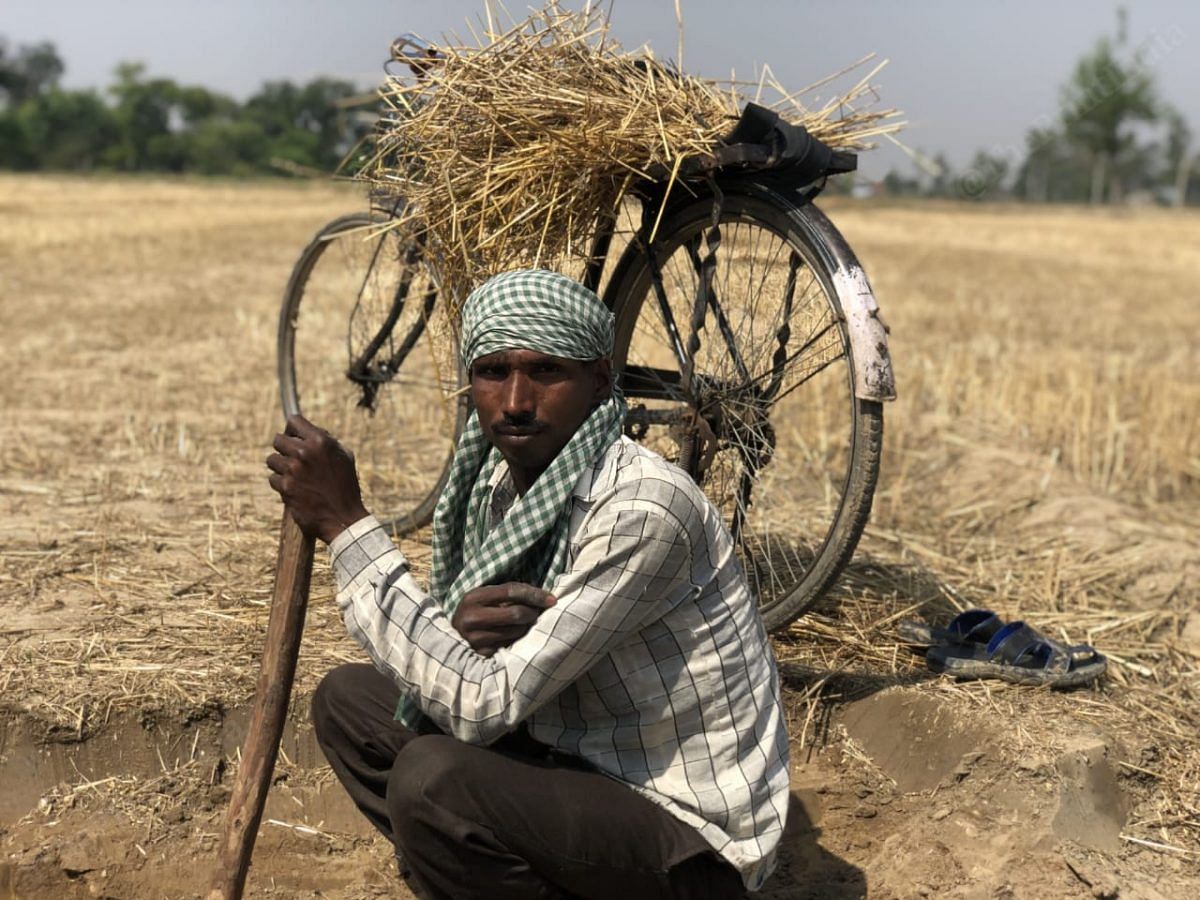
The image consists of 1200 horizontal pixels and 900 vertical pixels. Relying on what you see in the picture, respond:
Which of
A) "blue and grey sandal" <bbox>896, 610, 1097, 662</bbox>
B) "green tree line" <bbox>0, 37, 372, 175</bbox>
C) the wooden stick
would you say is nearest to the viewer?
the wooden stick

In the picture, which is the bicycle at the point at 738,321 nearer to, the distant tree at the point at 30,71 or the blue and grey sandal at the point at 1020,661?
the blue and grey sandal at the point at 1020,661

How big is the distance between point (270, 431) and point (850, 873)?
12.3ft

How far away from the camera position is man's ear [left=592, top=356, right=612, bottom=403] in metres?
2.35

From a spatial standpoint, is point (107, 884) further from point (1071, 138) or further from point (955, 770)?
point (1071, 138)

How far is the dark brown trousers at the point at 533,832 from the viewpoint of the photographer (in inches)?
89.0

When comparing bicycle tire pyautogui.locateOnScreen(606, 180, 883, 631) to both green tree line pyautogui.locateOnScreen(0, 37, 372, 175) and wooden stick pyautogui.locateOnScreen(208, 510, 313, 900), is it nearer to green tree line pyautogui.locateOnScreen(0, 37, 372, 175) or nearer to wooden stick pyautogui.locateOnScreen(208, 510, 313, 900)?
wooden stick pyautogui.locateOnScreen(208, 510, 313, 900)

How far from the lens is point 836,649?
3.69 metres

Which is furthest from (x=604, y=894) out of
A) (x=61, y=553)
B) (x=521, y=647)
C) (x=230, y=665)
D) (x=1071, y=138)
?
(x=1071, y=138)

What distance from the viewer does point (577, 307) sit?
2.27m

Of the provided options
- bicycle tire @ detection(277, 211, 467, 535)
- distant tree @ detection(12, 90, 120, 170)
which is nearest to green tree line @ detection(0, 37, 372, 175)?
distant tree @ detection(12, 90, 120, 170)

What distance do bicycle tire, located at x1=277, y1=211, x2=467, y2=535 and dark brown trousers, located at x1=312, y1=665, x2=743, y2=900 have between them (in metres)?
1.61

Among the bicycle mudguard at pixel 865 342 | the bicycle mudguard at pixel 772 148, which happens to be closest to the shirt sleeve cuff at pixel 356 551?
the bicycle mudguard at pixel 865 342

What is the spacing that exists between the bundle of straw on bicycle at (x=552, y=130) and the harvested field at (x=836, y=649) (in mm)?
1247

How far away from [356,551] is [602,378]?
1.80ft
